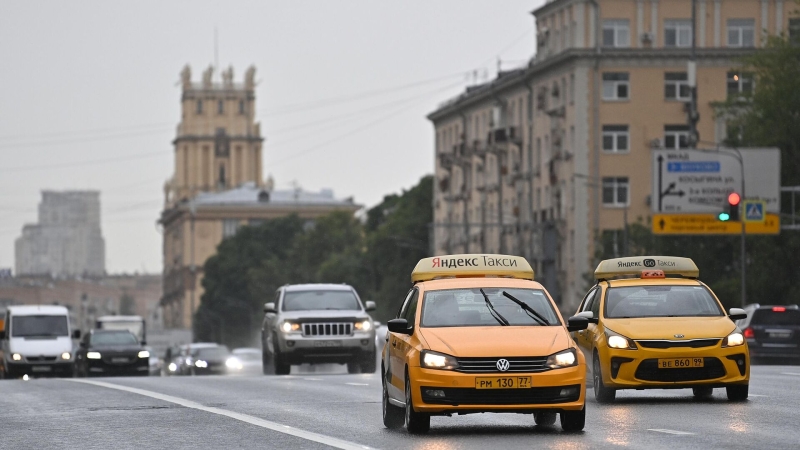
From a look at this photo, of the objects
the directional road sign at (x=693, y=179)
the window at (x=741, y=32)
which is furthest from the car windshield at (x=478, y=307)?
the window at (x=741, y=32)

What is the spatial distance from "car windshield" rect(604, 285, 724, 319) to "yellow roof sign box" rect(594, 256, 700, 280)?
1.05 metres

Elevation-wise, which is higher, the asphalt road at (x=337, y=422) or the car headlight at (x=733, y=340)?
the car headlight at (x=733, y=340)

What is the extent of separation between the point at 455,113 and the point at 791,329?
244 ft

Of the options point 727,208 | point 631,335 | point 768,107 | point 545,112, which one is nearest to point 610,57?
point 545,112

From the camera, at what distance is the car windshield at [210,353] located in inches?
2729

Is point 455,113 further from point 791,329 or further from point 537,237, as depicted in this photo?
point 791,329

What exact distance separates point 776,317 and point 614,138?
50847 mm

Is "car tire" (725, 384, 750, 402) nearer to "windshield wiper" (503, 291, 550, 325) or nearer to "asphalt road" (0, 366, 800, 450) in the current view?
"asphalt road" (0, 366, 800, 450)

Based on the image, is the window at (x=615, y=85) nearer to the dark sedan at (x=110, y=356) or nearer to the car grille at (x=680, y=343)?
the dark sedan at (x=110, y=356)

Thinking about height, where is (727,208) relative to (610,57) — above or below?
below

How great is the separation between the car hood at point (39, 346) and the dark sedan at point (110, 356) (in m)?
0.61

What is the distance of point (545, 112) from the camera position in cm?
9788

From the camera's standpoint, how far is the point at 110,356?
50.7 metres

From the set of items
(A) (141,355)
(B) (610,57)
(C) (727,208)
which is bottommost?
(A) (141,355)
